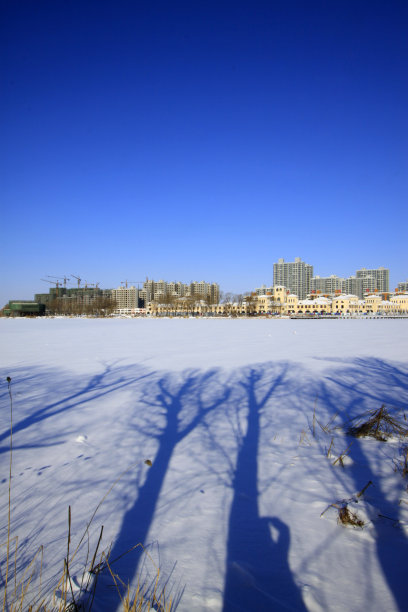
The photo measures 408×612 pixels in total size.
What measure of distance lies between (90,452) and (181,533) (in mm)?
2202

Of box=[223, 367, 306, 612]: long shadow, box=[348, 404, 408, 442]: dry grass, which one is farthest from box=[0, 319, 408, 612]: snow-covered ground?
box=[348, 404, 408, 442]: dry grass

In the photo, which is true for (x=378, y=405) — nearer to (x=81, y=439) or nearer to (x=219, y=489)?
(x=219, y=489)

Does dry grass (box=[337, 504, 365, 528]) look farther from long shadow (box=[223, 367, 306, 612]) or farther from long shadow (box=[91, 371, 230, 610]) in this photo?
long shadow (box=[91, 371, 230, 610])

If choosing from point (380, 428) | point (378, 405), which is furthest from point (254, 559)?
point (378, 405)

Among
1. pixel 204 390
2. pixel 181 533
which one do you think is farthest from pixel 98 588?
pixel 204 390

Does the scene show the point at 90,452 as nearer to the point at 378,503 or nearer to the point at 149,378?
the point at 378,503

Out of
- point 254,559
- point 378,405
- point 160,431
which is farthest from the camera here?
point 378,405

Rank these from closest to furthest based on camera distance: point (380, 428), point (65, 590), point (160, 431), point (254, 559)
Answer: point (65, 590) → point (254, 559) → point (380, 428) → point (160, 431)

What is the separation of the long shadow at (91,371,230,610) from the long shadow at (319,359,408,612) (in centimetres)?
196

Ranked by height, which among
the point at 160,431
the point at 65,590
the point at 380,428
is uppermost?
the point at 65,590

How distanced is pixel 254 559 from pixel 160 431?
3.05 metres

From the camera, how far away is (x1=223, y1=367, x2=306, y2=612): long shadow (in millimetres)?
2291

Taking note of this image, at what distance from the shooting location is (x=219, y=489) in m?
3.72

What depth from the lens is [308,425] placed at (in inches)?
225
